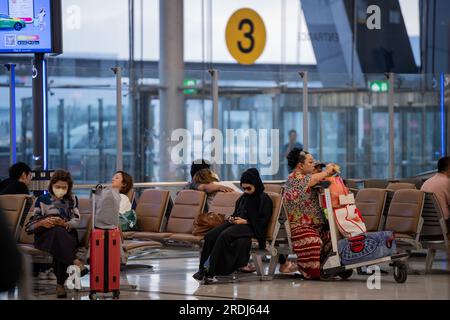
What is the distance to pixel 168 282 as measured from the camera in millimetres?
9312

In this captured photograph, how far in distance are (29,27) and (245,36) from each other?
853cm

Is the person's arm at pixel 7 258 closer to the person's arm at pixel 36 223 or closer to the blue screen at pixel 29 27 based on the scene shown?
the person's arm at pixel 36 223

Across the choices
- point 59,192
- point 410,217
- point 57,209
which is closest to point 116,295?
point 57,209

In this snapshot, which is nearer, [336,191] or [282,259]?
[336,191]

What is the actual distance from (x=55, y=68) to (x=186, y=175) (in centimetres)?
258

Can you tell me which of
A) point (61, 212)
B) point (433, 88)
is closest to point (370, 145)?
point (433, 88)

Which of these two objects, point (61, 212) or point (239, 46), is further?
point (239, 46)

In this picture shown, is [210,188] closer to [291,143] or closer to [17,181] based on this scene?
[17,181]

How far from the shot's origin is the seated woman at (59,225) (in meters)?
8.07

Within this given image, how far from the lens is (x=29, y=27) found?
10.5 metres

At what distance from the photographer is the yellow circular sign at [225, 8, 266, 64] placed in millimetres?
18312

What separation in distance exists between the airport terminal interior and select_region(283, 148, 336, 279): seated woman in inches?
0.6

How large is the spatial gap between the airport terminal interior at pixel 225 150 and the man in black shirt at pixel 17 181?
2 cm
